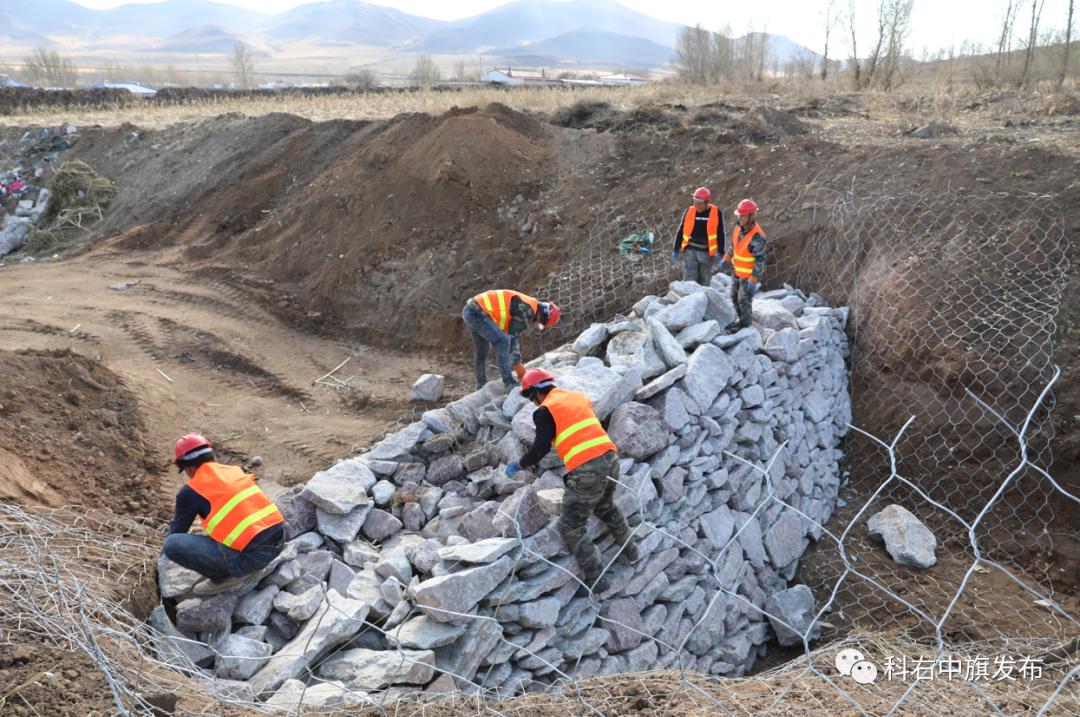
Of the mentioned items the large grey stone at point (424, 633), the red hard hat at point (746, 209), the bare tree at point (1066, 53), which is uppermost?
the bare tree at point (1066, 53)

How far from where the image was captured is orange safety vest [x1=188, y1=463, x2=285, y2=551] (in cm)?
431

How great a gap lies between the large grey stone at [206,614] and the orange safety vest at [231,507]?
0.34 meters

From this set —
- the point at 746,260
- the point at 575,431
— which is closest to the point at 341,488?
the point at 575,431

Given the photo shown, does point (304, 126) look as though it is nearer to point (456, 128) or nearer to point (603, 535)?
point (456, 128)

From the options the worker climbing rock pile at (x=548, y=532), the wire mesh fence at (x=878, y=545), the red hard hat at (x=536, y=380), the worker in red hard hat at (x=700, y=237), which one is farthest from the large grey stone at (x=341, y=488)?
the worker in red hard hat at (x=700, y=237)

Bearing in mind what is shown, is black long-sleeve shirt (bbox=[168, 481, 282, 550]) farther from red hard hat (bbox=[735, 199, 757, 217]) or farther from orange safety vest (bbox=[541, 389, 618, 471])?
red hard hat (bbox=[735, 199, 757, 217])

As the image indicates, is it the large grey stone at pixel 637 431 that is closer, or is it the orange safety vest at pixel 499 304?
the large grey stone at pixel 637 431

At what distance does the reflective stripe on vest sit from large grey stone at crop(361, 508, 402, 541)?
3751 millimetres

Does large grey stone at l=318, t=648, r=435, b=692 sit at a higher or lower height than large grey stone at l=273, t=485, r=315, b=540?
lower

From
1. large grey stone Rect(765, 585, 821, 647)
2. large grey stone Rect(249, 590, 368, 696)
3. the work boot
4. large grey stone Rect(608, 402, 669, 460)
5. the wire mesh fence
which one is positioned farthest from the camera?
large grey stone Rect(765, 585, 821, 647)

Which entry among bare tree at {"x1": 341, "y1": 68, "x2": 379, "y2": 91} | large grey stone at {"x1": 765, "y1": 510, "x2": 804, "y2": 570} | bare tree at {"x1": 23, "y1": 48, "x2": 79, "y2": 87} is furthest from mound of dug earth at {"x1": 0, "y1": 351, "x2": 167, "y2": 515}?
bare tree at {"x1": 23, "y1": 48, "x2": 79, "y2": 87}

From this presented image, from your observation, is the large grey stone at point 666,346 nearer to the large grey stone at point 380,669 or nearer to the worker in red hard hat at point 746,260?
the worker in red hard hat at point 746,260

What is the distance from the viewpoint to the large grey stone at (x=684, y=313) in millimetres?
6410

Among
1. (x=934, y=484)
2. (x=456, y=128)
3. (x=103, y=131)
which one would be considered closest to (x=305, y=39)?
(x=103, y=131)
